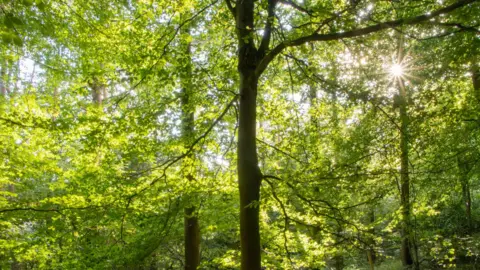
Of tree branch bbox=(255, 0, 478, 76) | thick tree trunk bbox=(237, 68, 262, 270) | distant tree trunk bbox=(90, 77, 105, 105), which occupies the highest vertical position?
distant tree trunk bbox=(90, 77, 105, 105)

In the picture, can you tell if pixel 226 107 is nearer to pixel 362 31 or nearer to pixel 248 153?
pixel 248 153

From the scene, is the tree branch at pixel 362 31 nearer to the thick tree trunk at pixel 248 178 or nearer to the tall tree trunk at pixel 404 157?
the thick tree trunk at pixel 248 178

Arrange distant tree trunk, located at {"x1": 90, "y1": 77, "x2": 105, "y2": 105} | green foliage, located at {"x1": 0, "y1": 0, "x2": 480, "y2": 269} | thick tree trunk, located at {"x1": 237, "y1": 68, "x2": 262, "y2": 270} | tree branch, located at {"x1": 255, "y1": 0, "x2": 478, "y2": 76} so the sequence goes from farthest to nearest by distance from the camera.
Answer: distant tree trunk, located at {"x1": 90, "y1": 77, "x2": 105, "y2": 105} < green foliage, located at {"x1": 0, "y1": 0, "x2": 480, "y2": 269} < thick tree trunk, located at {"x1": 237, "y1": 68, "x2": 262, "y2": 270} < tree branch, located at {"x1": 255, "y1": 0, "x2": 478, "y2": 76}

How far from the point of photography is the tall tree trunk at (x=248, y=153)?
11.1 feet

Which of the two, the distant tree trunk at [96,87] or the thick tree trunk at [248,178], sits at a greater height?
the distant tree trunk at [96,87]

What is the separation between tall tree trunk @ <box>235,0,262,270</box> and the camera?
3.39 metres

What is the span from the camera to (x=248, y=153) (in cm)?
362

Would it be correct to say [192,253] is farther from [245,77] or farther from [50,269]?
[245,77]

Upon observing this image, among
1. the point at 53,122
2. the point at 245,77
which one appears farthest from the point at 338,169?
the point at 53,122

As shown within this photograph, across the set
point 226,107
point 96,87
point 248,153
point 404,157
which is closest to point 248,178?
point 248,153

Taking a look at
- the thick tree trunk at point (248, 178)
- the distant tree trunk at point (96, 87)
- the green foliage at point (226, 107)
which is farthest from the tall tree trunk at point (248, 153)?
the distant tree trunk at point (96, 87)

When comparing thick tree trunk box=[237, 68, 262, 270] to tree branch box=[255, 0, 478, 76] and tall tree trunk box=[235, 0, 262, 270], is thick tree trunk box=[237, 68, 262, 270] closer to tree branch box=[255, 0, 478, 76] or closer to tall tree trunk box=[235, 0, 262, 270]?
tall tree trunk box=[235, 0, 262, 270]

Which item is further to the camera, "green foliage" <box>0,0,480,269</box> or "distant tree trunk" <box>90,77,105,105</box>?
"distant tree trunk" <box>90,77,105,105</box>

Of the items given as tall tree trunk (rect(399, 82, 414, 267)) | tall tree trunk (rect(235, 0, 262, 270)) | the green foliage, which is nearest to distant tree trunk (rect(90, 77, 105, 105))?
the green foliage
